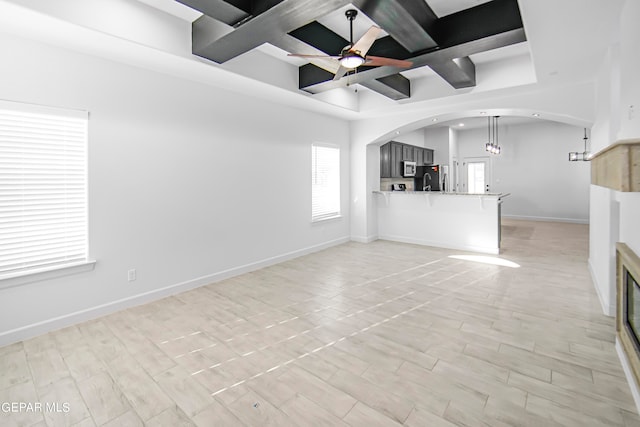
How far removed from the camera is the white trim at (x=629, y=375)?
188 centimetres

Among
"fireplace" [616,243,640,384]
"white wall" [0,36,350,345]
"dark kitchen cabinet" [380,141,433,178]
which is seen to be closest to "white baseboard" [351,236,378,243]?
"dark kitchen cabinet" [380,141,433,178]

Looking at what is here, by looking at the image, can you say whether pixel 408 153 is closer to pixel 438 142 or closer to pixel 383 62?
pixel 438 142

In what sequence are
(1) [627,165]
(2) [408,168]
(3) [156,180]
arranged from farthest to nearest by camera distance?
(2) [408,168]
(3) [156,180]
(1) [627,165]

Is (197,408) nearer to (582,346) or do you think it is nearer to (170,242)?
(170,242)

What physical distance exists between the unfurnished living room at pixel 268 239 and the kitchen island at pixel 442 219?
559 mm

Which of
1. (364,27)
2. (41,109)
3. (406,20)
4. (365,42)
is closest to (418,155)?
(364,27)

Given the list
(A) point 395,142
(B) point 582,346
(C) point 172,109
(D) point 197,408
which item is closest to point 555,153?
(A) point 395,142

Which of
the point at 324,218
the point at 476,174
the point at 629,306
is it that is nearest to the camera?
the point at 629,306

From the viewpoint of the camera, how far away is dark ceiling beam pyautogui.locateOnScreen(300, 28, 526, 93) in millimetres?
3148

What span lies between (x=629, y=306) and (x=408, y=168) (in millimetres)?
7005

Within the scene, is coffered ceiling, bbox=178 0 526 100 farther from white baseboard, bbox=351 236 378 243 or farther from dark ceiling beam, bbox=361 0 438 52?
white baseboard, bbox=351 236 378 243

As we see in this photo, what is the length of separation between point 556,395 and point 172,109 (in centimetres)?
452

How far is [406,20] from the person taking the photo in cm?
287

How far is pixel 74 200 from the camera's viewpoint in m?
3.12
